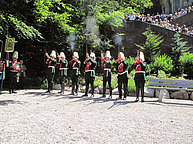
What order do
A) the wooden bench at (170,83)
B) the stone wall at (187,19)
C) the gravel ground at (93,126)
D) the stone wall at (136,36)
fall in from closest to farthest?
the gravel ground at (93,126), the wooden bench at (170,83), the stone wall at (136,36), the stone wall at (187,19)

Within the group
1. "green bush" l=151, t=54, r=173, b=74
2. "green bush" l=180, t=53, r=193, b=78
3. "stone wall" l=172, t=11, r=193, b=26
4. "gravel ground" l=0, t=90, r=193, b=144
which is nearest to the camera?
"gravel ground" l=0, t=90, r=193, b=144

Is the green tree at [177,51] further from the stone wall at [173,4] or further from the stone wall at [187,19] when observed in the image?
the stone wall at [173,4]

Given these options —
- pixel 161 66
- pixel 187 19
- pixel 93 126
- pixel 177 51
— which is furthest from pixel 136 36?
pixel 93 126

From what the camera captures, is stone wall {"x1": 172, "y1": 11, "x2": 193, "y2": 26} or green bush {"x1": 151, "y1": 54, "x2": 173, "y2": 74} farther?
stone wall {"x1": 172, "y1": 11, "x2": 193, "y2": 26}

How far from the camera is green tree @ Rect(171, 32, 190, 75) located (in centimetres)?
1454

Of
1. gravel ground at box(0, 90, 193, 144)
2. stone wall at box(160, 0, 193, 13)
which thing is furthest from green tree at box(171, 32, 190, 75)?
stone wall at box(160, 0, 193, 13)

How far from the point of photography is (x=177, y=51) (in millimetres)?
16031

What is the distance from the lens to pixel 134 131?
4.24 m

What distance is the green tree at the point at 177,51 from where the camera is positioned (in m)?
14.5

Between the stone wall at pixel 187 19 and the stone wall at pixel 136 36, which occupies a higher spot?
the stone wall at pixel 187 19

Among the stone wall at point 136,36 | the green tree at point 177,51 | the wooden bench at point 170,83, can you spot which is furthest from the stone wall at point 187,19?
the wooden bench at point 170,83

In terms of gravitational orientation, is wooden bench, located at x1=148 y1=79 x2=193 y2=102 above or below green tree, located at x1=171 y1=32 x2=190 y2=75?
below

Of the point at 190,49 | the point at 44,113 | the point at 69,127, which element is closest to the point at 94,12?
the point at 190,49

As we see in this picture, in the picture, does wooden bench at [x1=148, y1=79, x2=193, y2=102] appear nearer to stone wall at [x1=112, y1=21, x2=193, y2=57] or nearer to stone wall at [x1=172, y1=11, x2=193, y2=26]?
stone wall at [x1=112, y1=21, x2=193, y2=57]
